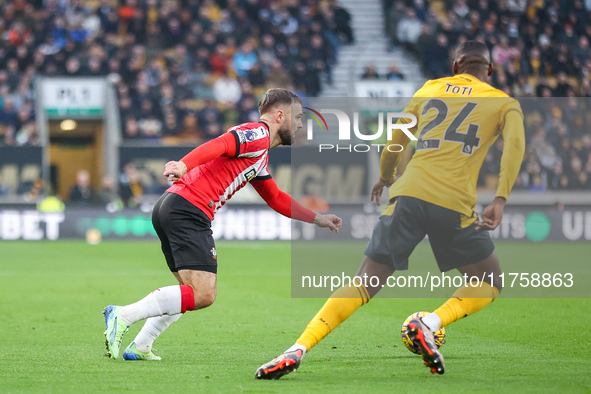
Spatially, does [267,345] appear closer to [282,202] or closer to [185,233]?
[282,202]

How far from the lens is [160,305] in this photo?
4.82 metres

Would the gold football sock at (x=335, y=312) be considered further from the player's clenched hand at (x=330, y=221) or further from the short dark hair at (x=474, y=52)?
the short dark hair at (x=474, y=52)

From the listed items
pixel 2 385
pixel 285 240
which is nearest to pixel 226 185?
pixel 2 385

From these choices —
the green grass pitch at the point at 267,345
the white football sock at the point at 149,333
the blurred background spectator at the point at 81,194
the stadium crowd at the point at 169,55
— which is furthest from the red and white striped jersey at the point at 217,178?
the stadium crowd at the point at 169,55

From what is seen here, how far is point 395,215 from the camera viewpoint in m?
4.84

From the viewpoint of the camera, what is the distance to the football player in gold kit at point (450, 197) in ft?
15.5

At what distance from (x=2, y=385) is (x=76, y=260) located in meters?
9.90

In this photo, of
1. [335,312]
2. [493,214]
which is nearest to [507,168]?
[493,214]

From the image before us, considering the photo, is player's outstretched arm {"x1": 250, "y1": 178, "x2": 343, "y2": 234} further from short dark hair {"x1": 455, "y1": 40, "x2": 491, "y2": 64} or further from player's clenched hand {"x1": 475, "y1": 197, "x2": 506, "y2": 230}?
short dark hair {"x1": 455, "y1": 40, "x2": 491, "y2": 64}

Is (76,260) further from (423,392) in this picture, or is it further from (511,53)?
(511,53)

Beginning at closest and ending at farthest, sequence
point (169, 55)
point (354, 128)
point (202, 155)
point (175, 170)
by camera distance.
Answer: point (175, 170), point (202, 155), point (354, 128), point (169, 55)

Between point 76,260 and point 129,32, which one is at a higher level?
point 129,32

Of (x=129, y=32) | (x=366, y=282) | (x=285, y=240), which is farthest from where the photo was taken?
(x=129, y=32)

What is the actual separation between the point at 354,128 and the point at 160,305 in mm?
2172
